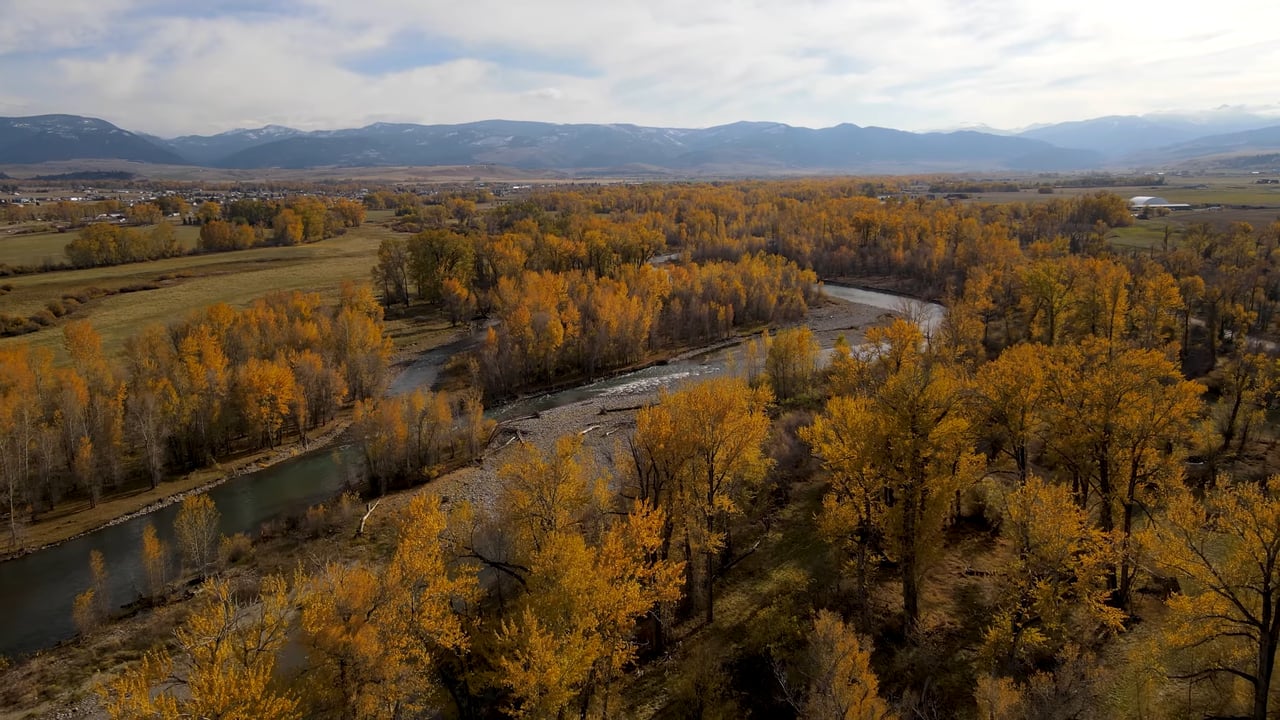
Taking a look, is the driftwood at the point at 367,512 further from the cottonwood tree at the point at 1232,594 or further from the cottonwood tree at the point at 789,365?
the cottonwood tree at the point at 1232,594

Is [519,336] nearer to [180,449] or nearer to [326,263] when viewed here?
[180,449]

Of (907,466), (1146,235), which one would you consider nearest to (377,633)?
(907,466)

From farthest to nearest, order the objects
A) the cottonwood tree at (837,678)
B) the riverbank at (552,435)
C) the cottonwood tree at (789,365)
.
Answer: the cottonwood tree at (789,365)
the riverbank at (552,435)
the cottonwood tree at (837,678)

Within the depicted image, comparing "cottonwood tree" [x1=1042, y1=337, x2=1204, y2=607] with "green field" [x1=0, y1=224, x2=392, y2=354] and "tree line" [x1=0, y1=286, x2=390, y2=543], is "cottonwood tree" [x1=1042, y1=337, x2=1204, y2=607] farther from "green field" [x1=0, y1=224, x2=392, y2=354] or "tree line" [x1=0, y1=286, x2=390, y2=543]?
"green field" [x1=0, y1=224, x2=392, y2=354]

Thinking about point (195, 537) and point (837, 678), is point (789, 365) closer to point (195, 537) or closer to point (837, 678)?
point (837, 678)

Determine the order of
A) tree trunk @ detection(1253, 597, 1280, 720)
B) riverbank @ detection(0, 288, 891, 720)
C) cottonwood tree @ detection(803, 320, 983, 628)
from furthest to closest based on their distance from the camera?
1. riverbank @ detection(0, 288, 891, 720)
2. cottonwood tree @ detection(803, 320, 983, 628)
3. tree trunk @ detection(1253, 597, 1280, 720)

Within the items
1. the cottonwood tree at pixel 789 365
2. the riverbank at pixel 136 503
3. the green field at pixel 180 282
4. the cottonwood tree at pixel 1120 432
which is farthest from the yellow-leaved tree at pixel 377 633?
the green field at pixel 180 282

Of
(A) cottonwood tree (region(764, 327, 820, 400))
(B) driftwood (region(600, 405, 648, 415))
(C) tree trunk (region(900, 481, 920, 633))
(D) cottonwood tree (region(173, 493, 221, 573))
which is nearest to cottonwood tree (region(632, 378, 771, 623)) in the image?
(C) tree trunk (region(900, 481, 920, 633))
